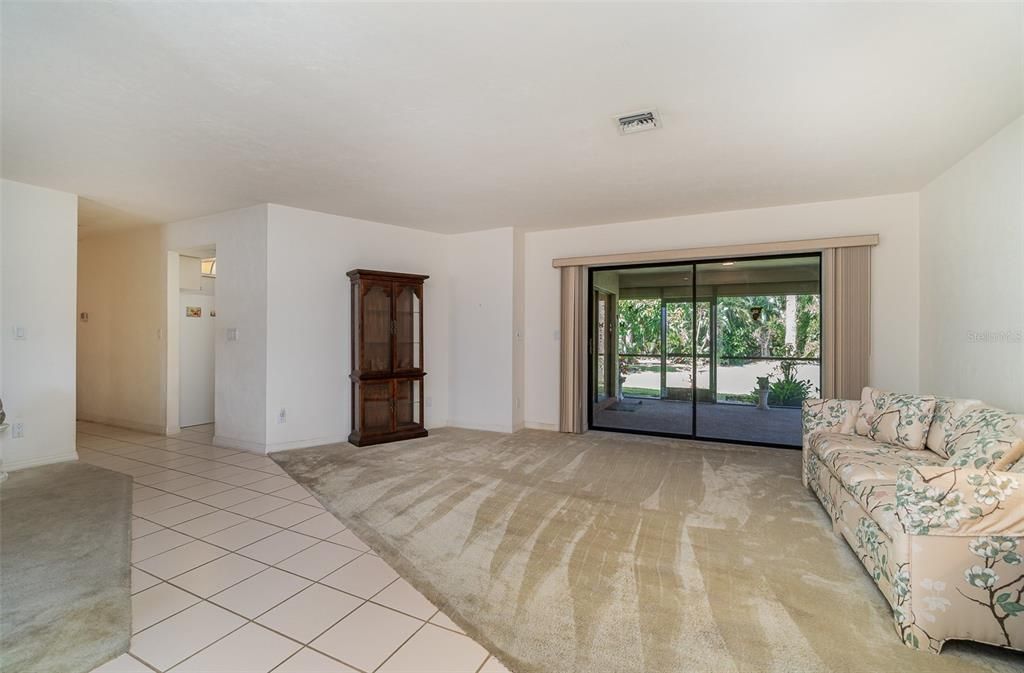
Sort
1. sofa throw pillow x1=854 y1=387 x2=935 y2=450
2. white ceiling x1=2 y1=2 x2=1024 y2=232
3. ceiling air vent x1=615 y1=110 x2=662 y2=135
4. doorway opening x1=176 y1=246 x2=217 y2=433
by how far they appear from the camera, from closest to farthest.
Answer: white ceiling x1=2 y1=2 x2=1024 y2=232 < ceiling air vent x1=615 y1=110 x2=662 y2=135 < sofa throw pillow x1=854 y1=387 x2=935 y2=450 < doorway opening x1=176 y1=246 x2=217 y2=433

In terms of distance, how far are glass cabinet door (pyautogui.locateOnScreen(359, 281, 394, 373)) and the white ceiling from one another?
138 centimetres

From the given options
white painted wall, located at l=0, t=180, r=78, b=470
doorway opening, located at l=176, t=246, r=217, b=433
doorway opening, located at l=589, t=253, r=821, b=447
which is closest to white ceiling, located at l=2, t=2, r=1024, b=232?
white painted wall, located at l=0, t=180, r=78, b=470

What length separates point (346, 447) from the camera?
4.92 metres

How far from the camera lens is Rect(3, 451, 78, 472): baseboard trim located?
409cm

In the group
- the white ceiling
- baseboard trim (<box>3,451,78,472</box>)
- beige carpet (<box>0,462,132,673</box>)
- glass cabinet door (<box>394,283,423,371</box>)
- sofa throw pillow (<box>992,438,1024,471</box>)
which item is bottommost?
beige carpet (<box>0,462,132,673</box>)

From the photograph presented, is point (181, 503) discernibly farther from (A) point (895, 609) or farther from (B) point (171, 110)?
(A) point (895, 609)

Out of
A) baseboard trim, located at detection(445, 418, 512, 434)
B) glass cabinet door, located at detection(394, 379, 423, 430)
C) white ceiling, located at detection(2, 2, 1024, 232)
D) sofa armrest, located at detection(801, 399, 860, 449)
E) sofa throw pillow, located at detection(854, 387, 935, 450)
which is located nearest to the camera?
white ceiling, located at detection(2, 2, 1024, 232)

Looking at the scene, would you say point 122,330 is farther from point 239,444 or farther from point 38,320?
point 239,444

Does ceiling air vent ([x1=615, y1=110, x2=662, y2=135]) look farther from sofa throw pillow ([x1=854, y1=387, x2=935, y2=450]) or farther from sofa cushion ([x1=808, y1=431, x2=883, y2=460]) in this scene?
sofa throw pillow ([x1=854, y1=387, x2=935, y2=450])

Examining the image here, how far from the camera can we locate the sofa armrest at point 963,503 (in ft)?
5.55

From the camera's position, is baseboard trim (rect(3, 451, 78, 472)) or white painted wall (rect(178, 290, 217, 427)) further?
white painted wall (rect(178, 290, 217, 427))

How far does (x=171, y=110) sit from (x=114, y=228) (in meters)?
4.39

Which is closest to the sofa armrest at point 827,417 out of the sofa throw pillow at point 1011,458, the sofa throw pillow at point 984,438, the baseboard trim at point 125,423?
the sofa throw pillow at point 984,438

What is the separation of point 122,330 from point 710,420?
7779 millimetres
